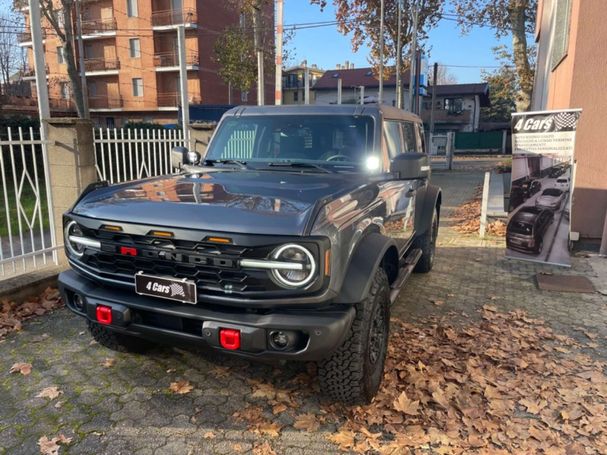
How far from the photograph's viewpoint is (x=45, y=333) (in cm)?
422

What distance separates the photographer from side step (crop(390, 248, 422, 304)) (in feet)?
12.1

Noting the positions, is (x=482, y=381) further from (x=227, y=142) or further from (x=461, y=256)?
(x=461, y=256)

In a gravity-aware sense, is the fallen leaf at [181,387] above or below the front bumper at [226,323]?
below

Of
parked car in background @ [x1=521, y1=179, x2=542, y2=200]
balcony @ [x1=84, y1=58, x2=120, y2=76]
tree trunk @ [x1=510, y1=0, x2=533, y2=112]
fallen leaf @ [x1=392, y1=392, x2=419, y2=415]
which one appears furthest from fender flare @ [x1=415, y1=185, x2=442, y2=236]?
balcony @ [x1=84, y1=58, x2=120, y2=76]

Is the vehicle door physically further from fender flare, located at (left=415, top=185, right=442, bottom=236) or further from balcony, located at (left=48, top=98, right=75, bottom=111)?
balcony, located at (left=48, top=98, right=75, bottom=111)

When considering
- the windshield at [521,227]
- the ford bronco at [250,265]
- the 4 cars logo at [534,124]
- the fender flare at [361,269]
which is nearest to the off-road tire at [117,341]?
the ford bronco at [250,265]

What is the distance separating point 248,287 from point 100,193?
1.41m

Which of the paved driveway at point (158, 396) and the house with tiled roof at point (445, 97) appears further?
the house with tiled roof at point (445, 97)

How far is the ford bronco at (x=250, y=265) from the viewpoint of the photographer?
8.30ft

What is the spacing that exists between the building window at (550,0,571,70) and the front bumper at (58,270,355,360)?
7.67m

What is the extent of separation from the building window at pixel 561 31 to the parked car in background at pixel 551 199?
2978 mm

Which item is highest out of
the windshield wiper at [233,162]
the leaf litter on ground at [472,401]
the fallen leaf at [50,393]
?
the windshield wiper at [233,162]

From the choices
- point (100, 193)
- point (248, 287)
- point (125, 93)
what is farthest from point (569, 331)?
point (125, 93)

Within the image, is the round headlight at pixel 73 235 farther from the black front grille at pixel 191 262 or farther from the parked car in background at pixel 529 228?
the parked car in background at pixel 529 228
